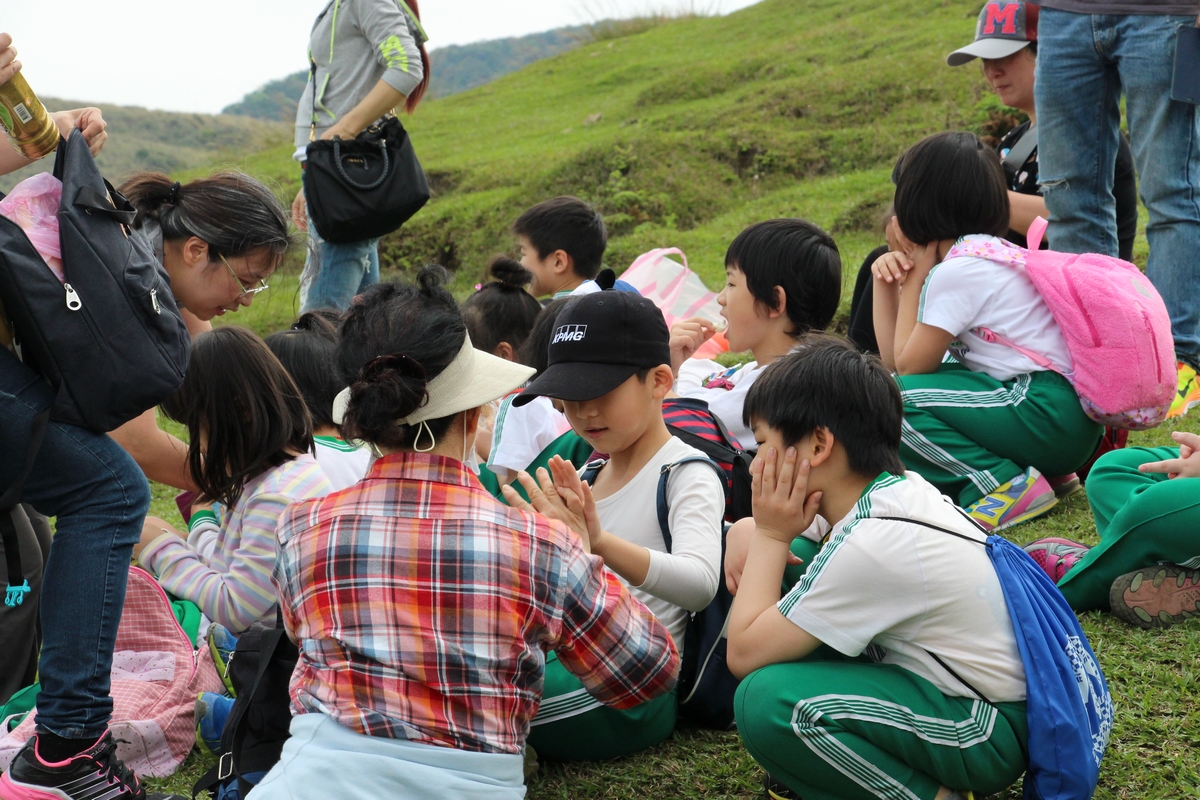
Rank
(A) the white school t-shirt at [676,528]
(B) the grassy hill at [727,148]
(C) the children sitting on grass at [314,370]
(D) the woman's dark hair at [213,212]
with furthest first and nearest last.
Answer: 1. (B) the grassy hill at [727,148]
2. (C) the children sitting on grass at [314,370]
3. (D) the woman's dark hair at [213,212]
4. (A) the white school t-shirt at [676,528]

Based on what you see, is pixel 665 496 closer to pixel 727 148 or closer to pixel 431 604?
pixel 431 604

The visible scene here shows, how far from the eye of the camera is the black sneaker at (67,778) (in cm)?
212

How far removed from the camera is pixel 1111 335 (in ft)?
10.1

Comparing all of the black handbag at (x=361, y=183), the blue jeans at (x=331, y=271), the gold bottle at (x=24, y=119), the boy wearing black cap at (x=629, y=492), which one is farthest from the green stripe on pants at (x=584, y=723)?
the blue jeans at (x=331, y=271)

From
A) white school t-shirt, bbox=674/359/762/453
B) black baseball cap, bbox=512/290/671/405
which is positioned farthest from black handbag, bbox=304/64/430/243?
black baseball cap, bbox=512/290/671/405

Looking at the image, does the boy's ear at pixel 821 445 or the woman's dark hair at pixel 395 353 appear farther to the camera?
the boy's ear at pixel 821 445

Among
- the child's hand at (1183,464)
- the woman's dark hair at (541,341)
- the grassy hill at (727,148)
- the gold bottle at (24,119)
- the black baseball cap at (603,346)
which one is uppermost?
the gold bottle at (24,119)

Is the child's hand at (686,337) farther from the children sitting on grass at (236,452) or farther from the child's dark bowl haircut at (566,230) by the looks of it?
the child's dark bowl haircut at (566,230)

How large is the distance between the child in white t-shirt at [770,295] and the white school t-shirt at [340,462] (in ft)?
3.34

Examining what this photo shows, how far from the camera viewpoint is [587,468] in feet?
9.03

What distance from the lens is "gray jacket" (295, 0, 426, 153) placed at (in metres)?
4.54

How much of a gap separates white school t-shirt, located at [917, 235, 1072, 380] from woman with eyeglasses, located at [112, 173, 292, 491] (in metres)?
1.99

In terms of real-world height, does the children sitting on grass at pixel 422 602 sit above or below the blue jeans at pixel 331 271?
above

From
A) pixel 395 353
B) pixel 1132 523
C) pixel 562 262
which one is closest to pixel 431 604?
pixel 395 353
